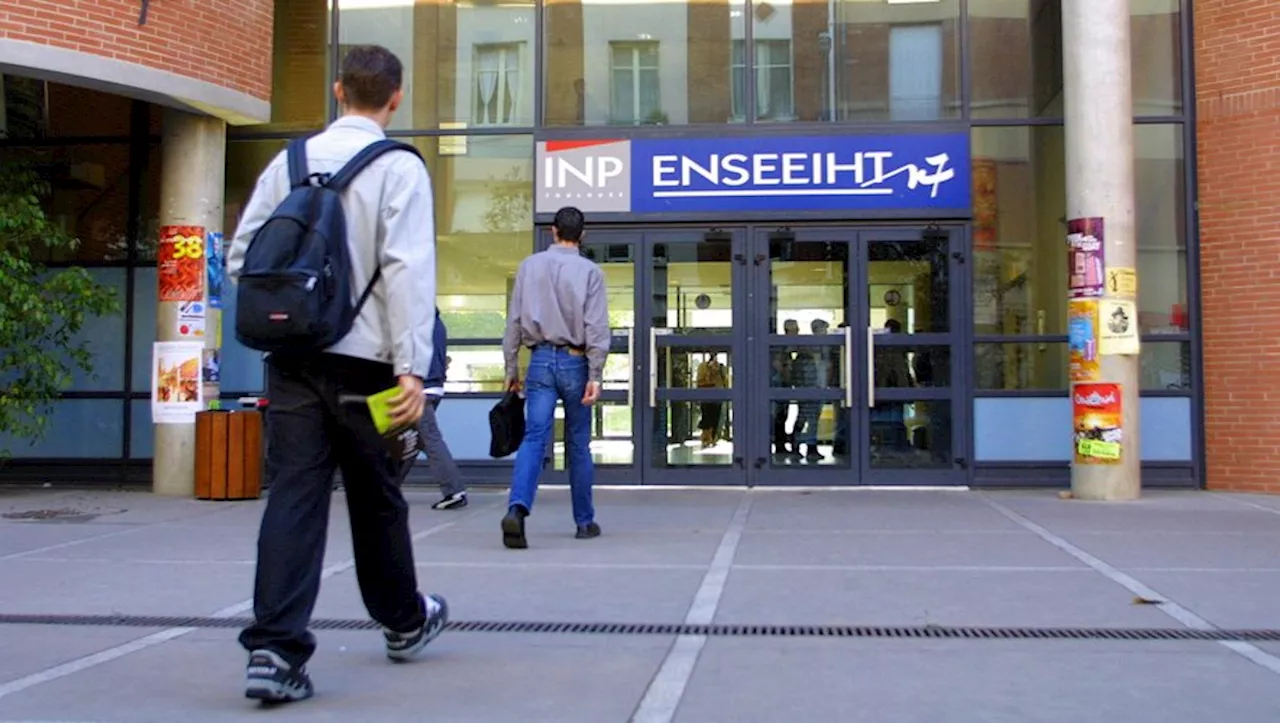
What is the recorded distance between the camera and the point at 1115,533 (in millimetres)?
7301

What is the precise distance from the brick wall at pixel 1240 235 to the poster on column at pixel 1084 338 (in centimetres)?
143

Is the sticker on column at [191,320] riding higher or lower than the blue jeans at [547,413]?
higher

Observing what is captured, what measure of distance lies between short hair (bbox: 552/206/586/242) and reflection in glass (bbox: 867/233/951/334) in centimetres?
416

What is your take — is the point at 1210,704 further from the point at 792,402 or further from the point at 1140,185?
the point at 1140,185

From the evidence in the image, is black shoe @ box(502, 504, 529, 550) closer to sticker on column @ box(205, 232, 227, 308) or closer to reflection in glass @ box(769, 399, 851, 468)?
reflection in glass @ box(769, 399, 851, 468)

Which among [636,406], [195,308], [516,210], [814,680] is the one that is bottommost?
[814,680]

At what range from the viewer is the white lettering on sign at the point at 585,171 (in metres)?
10.6

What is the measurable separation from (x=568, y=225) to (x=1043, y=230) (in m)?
5.12

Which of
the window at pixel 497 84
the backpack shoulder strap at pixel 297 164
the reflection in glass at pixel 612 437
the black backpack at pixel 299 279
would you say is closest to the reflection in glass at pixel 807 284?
the reflection in glass at pixel 612 437

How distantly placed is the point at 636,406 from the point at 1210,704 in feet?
23.3

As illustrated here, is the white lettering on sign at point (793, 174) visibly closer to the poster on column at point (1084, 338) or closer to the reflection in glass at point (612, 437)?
the poster on column at point (1084, 338)

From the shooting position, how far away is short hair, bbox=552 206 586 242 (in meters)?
6.82

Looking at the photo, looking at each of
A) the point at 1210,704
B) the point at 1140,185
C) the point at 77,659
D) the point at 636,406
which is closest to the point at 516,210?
the point at 636,406

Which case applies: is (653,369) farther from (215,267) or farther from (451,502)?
(215,267)
